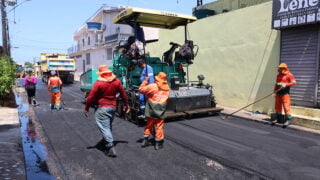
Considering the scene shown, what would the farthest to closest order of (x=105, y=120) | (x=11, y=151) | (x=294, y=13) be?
(x=294, y=13)
(x=11, y=151)
(x=105, y=120)

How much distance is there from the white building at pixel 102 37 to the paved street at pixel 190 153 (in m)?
19.5

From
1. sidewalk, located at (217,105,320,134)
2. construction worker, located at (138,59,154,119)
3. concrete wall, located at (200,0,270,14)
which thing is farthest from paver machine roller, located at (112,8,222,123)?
concrete wall, located at (200,0,270,14)

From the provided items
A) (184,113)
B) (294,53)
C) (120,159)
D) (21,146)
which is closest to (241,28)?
(294,53)

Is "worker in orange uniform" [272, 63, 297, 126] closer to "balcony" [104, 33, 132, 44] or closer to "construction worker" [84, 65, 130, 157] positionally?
"construction worker" [84, 65, 130, 157]

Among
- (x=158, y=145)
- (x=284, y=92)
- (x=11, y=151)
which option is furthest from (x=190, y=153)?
(x=284, y=92)

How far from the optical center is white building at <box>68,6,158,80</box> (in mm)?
29375

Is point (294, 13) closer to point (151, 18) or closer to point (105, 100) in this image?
point (151, 18)

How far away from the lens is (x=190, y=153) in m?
5.45

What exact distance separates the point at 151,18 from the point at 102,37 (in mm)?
27838

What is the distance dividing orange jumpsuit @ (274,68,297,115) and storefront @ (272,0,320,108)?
803 mm

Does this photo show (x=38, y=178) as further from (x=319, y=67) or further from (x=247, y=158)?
(x=319, y=67)

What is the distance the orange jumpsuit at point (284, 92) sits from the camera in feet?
24.9

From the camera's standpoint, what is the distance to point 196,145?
5.98 meters

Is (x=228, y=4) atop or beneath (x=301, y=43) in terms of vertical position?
atop
